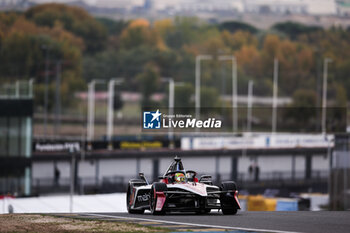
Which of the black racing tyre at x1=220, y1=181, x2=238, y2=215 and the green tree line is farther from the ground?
the green tree line

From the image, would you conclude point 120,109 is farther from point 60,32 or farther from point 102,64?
point 60,32

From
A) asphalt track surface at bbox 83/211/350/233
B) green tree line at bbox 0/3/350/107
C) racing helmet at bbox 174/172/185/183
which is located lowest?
asphalt track surface at bbox 83/211/350/233

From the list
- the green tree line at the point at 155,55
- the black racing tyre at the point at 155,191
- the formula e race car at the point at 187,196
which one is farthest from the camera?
the green tree line at the point at 155,55

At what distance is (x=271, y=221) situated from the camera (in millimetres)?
25469

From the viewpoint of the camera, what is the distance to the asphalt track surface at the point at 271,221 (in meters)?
23.5

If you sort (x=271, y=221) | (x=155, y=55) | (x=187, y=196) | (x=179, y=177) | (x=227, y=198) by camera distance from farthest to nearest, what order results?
(x=155, y=55) → (x=179, y=177) → (x=227, y=198) → (x=187, y=196) → (x=271, y=221)

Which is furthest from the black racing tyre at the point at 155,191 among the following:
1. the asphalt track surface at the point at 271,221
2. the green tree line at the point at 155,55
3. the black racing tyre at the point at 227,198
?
the green tree line at the point at 155,55

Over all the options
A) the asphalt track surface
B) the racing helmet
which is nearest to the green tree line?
the racing helmet

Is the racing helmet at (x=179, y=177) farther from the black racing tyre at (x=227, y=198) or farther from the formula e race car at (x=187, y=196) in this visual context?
the black racing tyre at (x=227, y=198)

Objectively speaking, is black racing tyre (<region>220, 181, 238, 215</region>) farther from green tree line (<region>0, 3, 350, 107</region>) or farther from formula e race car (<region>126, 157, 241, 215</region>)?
green tree line (<region>0, 3, 350, 107</region>)

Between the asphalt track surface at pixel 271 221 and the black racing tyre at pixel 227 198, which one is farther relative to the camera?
the black racing tyre at pixel 227 198

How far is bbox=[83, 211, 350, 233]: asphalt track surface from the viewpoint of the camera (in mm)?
23453

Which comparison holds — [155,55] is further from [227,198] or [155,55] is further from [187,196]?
[187,196]

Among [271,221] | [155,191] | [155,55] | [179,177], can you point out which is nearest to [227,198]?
[179,177]
